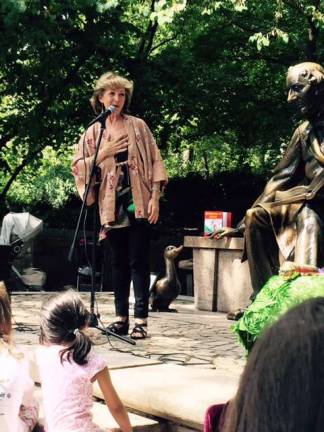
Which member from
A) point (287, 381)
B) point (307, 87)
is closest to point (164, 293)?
point (307, 87)

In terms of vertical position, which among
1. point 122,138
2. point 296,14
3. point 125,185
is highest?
point 296,14

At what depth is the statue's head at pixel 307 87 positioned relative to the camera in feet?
16.1

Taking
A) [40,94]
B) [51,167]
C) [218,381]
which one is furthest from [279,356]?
[51,167]

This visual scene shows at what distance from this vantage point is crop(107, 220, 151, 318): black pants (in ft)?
17.7

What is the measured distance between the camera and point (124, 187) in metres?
5.43

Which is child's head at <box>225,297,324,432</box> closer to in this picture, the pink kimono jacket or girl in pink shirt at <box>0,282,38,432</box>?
girl in pink shirt at <box>0,282,38,432</box>

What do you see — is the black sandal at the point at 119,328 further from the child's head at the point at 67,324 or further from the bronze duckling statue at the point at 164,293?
the bronze duckling statue at the point at 164,293

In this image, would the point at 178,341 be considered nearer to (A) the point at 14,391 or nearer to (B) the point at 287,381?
(A) the point at 14,391

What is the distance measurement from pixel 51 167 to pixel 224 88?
319 inches

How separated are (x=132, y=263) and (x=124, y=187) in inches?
21.7

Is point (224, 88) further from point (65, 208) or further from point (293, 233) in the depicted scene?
point (293, 233)

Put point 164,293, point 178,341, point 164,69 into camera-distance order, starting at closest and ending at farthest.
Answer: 1. point 178,341
2. point 164,293
3. point 164,69

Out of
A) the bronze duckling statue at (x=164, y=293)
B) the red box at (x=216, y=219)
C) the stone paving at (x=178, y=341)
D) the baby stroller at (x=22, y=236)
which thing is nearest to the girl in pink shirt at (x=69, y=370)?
the stone paving at (x=178, y=341)

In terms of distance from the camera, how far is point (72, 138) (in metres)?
15.4
